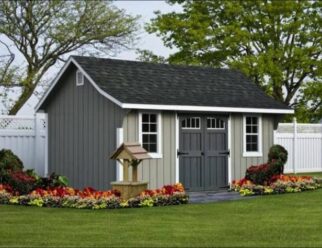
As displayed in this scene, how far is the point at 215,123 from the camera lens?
934 inches

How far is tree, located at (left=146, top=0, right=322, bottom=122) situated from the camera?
1700 inches

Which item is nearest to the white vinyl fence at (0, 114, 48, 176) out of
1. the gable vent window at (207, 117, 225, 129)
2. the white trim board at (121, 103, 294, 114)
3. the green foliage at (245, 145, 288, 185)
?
the white trim board at (121, 103, 294, 114)

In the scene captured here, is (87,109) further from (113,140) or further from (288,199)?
(288,199)

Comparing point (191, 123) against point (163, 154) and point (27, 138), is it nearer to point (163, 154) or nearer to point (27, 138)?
point (163, 154)

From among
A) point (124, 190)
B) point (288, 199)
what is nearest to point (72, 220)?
point (124, 190)

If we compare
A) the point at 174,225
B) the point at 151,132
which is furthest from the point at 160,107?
the point at 174,225

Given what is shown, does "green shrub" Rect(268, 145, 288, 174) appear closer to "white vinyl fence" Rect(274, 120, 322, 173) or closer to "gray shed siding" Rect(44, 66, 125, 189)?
"gray shed siding" Rect(44, 66, 125, 189)

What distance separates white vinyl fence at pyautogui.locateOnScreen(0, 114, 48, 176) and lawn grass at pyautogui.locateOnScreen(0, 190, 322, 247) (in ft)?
24.9

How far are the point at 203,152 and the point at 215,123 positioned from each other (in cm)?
106

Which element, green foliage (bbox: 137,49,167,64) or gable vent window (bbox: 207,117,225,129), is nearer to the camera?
gable vent window (bbox: 207,117,225,129)

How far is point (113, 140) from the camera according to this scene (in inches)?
845

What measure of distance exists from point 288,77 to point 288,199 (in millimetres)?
26168

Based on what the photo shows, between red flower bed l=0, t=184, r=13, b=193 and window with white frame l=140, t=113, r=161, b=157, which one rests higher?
window with white frame l=140, t=113, r=161, b=157

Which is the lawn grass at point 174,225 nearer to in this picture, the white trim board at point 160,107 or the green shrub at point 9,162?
the green shrub at point 9,162
